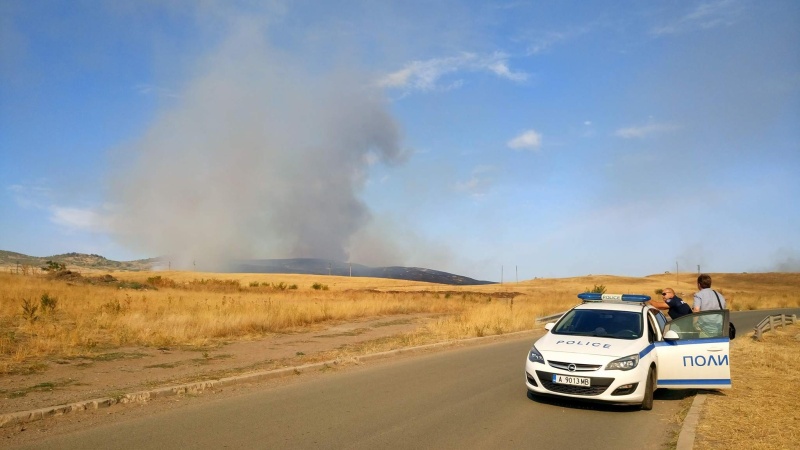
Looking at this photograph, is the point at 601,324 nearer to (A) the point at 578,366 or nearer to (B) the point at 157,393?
(A) the point at 578,366

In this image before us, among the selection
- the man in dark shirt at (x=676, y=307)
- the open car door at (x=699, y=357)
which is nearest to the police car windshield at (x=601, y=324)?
the open car door at (x=699, y=357)

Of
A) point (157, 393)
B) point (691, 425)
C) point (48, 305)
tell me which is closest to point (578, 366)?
point (691, 425)

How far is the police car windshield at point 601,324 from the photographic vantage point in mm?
9727

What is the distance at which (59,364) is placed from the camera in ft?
40.2

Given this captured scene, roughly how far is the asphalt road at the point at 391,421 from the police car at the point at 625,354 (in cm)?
42

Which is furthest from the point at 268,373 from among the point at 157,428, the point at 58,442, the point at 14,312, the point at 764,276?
the point at 764,276

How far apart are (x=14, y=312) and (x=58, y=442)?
50.6ft

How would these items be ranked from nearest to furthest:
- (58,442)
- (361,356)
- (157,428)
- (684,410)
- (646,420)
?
(58,442), (157,428), (646,420), (684,410), (361,356)

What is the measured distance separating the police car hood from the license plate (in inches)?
13.9

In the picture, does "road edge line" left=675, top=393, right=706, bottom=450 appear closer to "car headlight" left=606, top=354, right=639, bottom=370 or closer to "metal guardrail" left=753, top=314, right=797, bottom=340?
"car headlight" left=606, top=354, right=639, bottom=370

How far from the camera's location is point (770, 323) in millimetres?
23188

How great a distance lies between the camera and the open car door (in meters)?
9.38

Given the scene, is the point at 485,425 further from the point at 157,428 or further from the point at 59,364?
the point at 59,364

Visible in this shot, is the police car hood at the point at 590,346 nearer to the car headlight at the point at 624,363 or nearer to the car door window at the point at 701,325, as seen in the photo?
the car headlight at the point at 624,363
